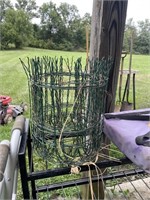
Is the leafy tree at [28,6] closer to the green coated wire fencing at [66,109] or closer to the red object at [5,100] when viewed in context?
the green coated wire fencing at [66,109]

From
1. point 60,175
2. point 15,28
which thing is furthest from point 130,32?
point 60,175

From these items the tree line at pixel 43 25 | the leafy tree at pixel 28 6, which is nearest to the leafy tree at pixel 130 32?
the tree line at pixel 43 25

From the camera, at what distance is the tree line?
3.08 ft

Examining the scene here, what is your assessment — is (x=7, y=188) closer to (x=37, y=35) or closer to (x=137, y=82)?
(x=37, y=35)

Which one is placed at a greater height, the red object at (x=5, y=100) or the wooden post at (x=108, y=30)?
the wooden post at (x=108, y=30)

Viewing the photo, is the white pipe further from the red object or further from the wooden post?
the red object

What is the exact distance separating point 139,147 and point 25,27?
676 mm

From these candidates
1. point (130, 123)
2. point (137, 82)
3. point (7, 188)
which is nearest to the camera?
point (7, 188)

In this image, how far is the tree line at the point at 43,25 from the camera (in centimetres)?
94

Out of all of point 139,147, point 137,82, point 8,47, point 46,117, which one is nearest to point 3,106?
point 8,47

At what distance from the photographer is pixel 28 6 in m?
0.98

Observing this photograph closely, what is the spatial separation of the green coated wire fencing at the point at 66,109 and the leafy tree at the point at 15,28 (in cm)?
35

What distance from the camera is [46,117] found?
67 centimetres

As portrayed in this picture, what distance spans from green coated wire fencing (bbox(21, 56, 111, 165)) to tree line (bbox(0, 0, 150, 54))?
13.7 inches
